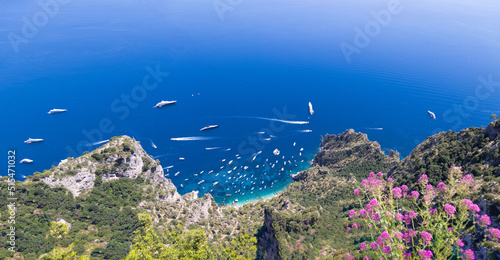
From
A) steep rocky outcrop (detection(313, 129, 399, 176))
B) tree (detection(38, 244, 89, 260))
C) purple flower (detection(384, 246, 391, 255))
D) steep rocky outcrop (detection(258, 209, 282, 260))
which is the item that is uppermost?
tree (detection(38, 244, 89, 260))

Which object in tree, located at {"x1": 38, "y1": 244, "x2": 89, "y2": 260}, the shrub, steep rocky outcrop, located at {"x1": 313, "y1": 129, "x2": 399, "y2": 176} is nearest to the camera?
tree, located at {"x1": 38, "y1": 244, "x2": 89, "y2": 260}

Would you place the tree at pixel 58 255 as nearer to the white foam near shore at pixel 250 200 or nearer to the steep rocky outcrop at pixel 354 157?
the steep rocky outcrop at pixel 354 157

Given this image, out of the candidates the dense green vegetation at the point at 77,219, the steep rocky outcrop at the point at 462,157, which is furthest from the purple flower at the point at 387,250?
the dense green vegetation at the point at 77,219

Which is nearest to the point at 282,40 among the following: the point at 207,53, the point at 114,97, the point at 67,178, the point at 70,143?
the point at 207,53

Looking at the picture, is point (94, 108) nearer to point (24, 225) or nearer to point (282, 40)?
point (24, 225)

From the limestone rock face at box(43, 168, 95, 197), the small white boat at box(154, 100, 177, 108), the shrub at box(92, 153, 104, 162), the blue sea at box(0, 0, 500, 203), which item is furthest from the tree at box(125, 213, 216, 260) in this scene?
the small white boat at box(154, 100, 177, 108)

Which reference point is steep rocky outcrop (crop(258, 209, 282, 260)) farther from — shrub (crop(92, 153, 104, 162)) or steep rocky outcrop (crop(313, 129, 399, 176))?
shrub (crop(92, 153, 104, 162))

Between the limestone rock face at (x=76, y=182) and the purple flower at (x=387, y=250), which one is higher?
the limestone rock face at (x=76, y=182)

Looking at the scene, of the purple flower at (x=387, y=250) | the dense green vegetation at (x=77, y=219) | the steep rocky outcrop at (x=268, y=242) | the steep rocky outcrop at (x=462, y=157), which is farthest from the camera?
the steep rocky outcrop at (x=268, y=242)
